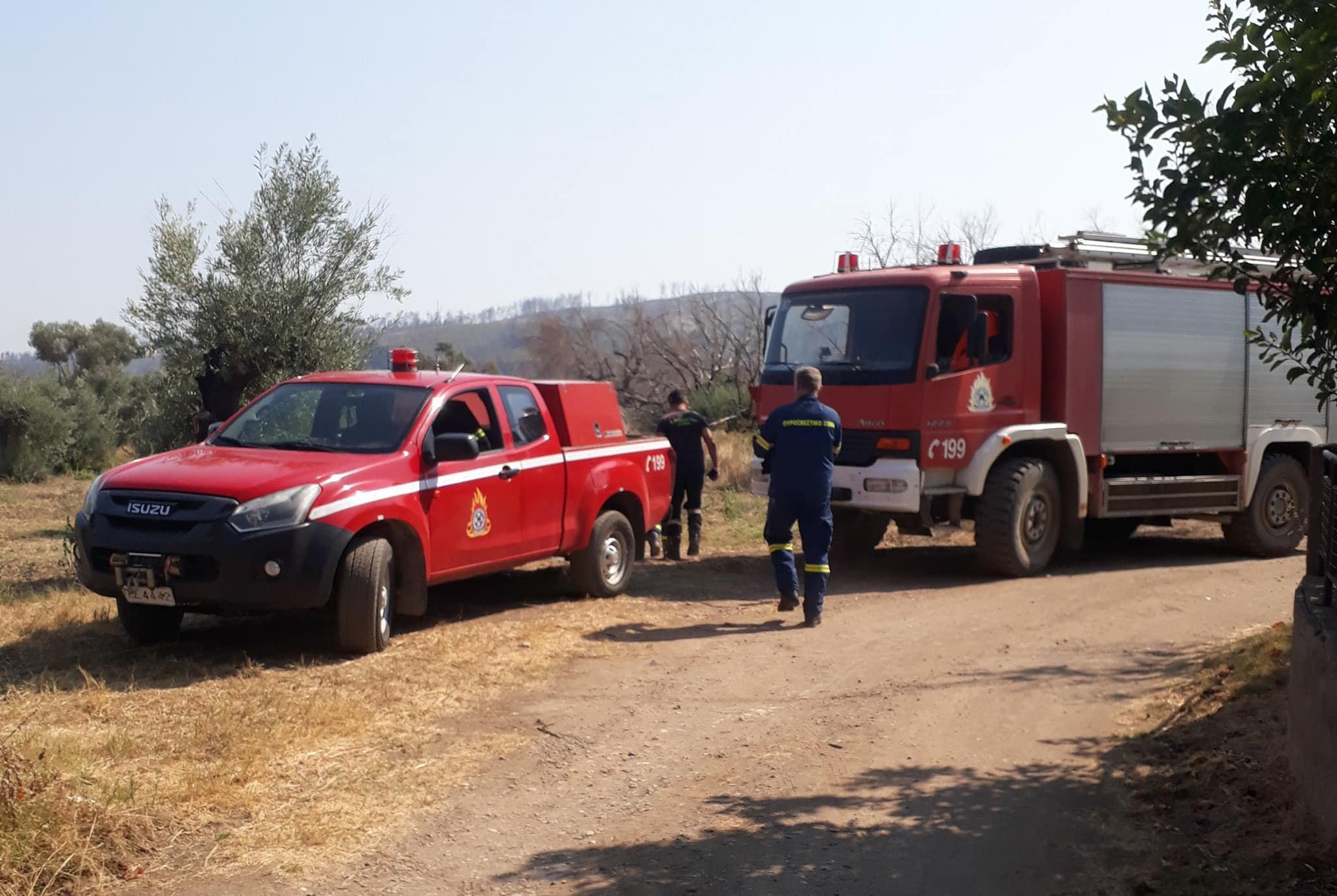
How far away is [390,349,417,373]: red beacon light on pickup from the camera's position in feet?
32.3

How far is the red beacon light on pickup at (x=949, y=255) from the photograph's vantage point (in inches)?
504

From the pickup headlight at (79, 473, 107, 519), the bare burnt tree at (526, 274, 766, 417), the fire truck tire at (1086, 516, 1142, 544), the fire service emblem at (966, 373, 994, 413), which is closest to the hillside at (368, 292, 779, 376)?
the bare burnt tree at (526, 274, 766, 417)

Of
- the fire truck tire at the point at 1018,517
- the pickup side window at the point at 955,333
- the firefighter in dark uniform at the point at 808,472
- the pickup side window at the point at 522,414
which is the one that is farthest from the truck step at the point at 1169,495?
the pickup side window at the point at 522,414

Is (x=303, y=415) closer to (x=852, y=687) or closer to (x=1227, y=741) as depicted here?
(x=852, y=687)

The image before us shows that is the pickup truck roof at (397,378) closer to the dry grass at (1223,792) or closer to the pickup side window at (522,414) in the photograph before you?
the pickup side window at (522,414)

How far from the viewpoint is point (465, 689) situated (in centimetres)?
779

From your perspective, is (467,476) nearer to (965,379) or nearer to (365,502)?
(365,502)

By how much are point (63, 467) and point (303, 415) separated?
1685cm

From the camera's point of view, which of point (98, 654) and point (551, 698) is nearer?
point (551, 698)

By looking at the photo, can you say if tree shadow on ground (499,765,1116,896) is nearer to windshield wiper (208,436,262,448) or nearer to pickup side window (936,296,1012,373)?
windshield wiper (208,436,262,448)

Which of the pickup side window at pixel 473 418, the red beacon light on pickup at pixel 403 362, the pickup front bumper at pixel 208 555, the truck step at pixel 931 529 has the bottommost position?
the truck step at pixel 931 529

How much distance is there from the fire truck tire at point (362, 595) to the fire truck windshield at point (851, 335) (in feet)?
17.4

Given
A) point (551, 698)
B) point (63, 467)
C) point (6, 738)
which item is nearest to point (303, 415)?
point (551, 698)

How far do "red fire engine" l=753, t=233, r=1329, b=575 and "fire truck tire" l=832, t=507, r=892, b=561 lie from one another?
3cm
